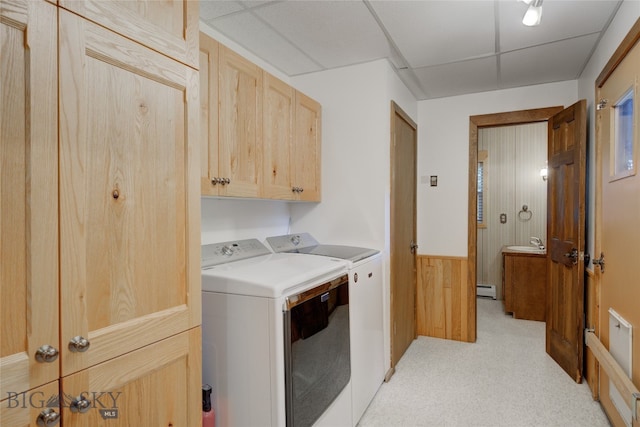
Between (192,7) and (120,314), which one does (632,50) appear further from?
(120,314)

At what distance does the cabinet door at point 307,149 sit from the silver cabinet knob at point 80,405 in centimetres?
168

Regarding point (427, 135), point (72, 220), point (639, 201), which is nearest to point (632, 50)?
point (639, 201)

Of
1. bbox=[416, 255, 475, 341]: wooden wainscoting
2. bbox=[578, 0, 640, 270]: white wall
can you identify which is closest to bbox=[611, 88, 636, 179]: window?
bbox=[578, 0, 640, 270]: white wall

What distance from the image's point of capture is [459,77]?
298 cm

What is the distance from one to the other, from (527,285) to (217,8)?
4159mm

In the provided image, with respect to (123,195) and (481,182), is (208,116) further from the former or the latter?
(481,182)

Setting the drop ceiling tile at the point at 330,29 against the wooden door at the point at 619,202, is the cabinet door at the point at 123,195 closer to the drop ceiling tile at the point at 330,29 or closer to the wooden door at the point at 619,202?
the drop ceiling tile at the point at 330,29

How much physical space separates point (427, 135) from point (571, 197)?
1.39 metres

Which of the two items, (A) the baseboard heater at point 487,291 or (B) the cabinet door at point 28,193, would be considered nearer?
(B) the cabinet door at point 28,193

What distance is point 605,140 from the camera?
2182 millimetres

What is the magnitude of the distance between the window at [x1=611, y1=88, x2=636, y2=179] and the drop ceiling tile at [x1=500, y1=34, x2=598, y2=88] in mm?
633

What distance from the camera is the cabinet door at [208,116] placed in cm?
164

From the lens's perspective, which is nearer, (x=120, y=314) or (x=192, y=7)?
(x=120, y=314)

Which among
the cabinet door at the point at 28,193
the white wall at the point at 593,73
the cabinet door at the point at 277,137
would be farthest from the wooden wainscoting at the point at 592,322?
the cabinet door at the point at 28,193
